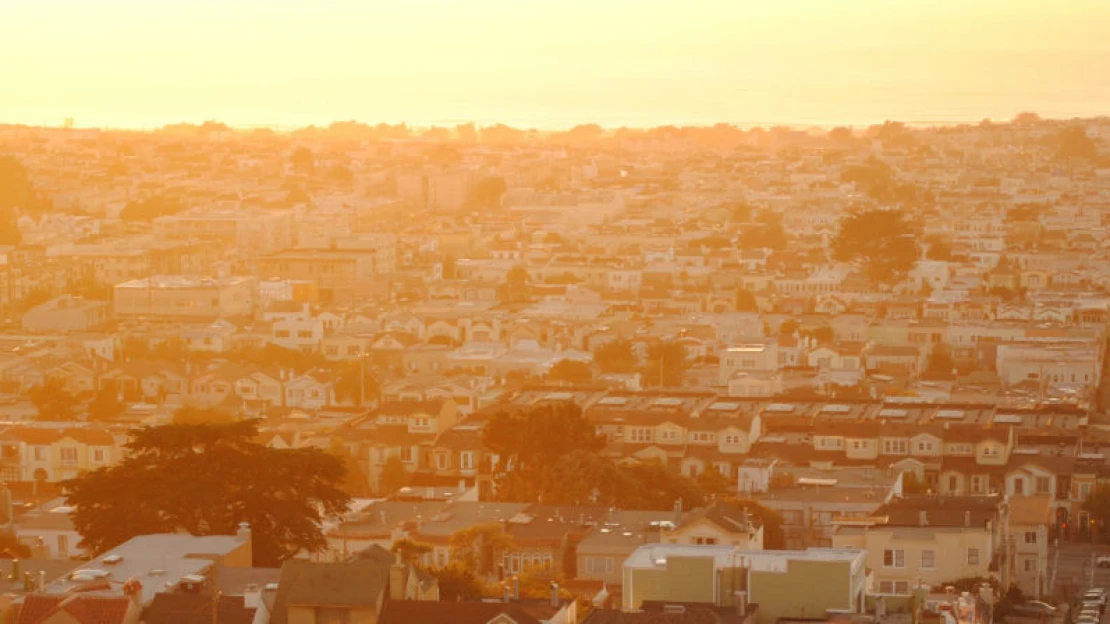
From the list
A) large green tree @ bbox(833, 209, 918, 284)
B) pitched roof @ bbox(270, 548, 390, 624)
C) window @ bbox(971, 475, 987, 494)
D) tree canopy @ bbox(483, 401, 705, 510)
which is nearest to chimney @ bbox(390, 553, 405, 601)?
pitched roof @ bbox(270, 548, 390, 624)

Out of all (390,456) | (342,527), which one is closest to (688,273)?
(390,456)

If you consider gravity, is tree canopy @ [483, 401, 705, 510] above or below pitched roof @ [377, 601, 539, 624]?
below

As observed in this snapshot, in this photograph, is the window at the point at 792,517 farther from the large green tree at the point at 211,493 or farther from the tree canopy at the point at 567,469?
the large green tree at the point at 211,493

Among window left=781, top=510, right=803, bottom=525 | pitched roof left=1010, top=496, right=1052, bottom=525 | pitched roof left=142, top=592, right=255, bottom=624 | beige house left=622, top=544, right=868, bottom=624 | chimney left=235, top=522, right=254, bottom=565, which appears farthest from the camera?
window left=781, top=510, right=803, bottom=525

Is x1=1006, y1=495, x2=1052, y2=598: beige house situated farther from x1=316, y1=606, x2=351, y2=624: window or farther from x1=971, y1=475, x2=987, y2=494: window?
x1=316, y1=606, x2=351, y2=624: window

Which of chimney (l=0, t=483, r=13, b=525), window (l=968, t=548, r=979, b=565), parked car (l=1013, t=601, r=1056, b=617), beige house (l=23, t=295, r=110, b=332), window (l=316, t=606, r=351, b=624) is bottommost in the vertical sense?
parked car (l=1013, t=601, r=1056, b=617)

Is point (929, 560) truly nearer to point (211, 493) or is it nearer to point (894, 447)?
point (211, 493)

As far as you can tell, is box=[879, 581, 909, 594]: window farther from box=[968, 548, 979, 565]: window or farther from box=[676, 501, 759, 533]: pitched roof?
box=[676, 501, 759, 533]: pitched roof

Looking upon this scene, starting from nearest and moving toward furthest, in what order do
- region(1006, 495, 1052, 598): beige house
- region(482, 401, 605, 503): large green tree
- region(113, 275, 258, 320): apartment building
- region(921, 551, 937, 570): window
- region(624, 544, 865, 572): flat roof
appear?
region(624, 544, 865, 572): flat roof < region(921, 551, 937, 570): window < region(1006, 495, 1052, 598): beige house < region(482, 401, 605, 503): large green tree < region(113, 275, 258, 320): apartment building

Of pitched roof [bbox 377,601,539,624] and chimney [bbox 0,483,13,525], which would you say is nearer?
pitched roof [bbox 377,601,539,624]
